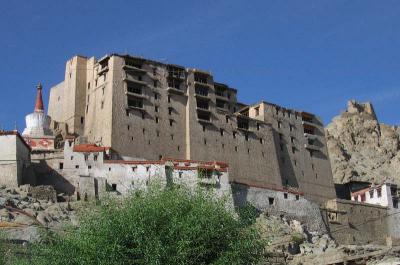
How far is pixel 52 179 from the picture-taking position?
219 ft

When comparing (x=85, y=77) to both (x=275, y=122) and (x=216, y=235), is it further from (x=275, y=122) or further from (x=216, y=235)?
(x=216, y=235)

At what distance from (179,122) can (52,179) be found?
53.3 ft

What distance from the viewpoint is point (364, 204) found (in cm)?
8062

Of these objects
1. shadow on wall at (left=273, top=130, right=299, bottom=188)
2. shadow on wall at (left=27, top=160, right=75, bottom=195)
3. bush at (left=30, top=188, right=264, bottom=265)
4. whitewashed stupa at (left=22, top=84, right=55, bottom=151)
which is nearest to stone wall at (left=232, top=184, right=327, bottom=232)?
shadow on wall at (left=273, top=130, right=299, bottom=188)

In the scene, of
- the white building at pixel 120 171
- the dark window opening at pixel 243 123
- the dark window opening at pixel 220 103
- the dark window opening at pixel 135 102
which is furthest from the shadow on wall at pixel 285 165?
the dark window opening at pixel 135 102

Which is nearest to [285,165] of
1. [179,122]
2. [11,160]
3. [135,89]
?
[179,122]

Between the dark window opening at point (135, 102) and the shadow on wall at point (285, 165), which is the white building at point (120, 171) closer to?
the dark window opening at point (135, 102)

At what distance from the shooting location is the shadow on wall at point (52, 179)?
66000 mm

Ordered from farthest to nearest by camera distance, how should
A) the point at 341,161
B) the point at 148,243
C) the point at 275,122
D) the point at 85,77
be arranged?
the point at 341,161, the point at 275,122, the point at 85,77, the point at 148,243

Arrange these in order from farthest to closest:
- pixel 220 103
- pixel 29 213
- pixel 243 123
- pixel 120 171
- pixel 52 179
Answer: pixel 220 103 < pixel 243 123 < pixel 120 171 < pixel 52 179 < pixel 29 213

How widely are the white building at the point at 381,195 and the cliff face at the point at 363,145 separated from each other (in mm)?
14029

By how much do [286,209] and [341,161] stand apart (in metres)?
31.5

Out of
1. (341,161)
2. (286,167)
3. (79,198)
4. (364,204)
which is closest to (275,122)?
(286,167)

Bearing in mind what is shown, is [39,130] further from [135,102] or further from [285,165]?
[285,165]
